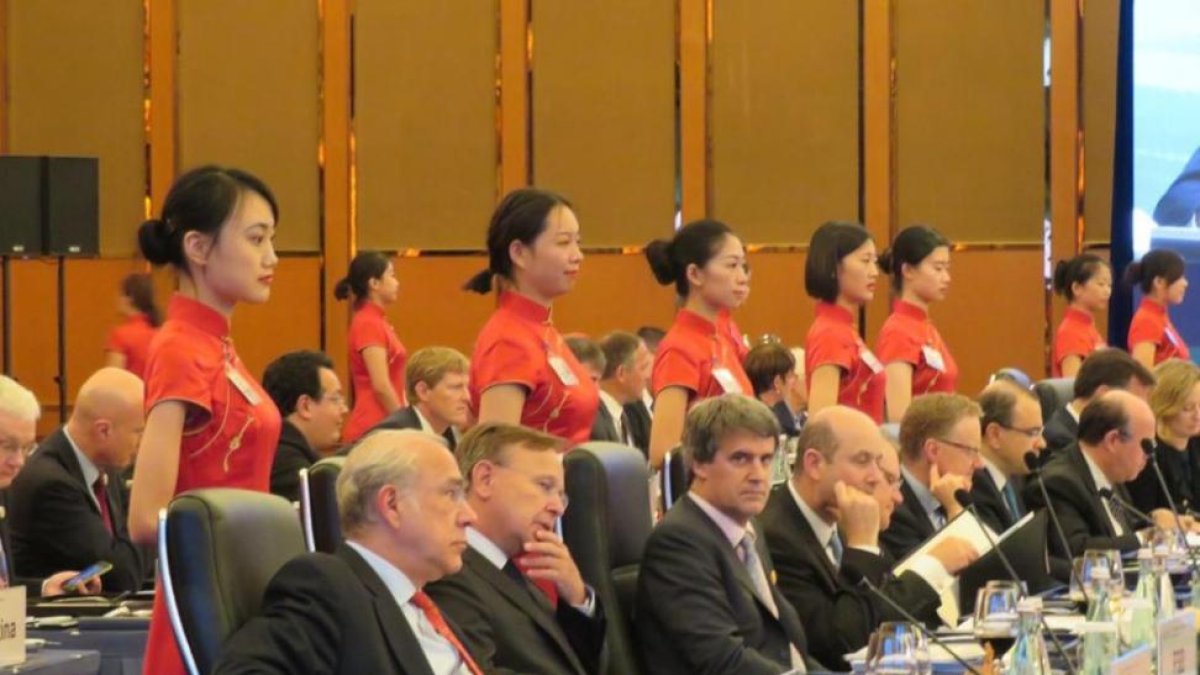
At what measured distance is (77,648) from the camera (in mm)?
3652

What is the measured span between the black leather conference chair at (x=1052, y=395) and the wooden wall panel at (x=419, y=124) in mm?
4191

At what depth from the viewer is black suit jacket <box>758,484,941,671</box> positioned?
12.6ft

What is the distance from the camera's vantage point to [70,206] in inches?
365

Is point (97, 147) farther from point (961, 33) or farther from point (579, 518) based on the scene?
point (579, 518)

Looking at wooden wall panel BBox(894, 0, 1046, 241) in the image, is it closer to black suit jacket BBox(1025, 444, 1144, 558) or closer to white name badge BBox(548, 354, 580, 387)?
black suit jacket BBox(1025, 444, 1144, 558)

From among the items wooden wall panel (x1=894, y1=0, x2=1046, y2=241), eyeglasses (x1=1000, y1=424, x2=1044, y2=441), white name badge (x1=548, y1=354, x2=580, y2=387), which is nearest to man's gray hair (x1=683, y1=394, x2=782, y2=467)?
white name badge (x1=548, y1=354, x2=580, y2=387)

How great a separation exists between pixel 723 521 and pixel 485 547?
0.59 meters

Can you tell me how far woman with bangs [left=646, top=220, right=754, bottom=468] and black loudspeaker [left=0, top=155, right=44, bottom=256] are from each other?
4.65m

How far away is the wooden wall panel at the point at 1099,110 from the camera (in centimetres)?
1103

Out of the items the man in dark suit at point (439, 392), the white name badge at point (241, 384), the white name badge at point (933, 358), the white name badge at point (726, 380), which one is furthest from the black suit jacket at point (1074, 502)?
the white name badge at point (241, 384)

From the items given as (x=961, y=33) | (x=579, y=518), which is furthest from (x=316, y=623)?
(x=961, y=33)

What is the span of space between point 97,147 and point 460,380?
443cm

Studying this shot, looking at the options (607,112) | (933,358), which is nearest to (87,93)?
(607,112)

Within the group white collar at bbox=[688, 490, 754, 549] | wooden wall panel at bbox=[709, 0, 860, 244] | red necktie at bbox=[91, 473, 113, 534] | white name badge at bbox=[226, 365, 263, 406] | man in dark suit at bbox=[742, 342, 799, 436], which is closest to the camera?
white name badge at bbox=[226, 365, 263, 406]
